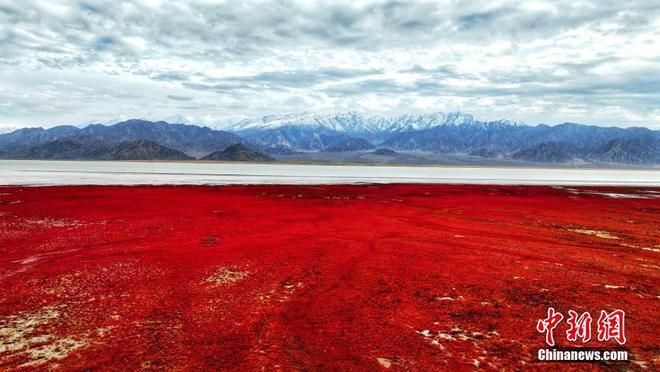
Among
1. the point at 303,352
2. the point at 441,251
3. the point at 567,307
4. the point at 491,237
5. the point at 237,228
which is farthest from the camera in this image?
the point at 237,228

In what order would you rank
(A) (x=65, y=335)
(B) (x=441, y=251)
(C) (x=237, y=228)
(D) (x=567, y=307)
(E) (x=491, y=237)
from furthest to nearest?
(C) (x=237, y=228) < (E) (x=491, y=237) < (B) (x=441, y=251) < (D) (x=567, y=307) < (A) (x=65, y=335)

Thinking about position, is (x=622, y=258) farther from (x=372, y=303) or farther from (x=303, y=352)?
(x=303, y=352)

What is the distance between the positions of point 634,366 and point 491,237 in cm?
1297

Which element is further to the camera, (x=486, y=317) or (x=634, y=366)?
(x=486, y=317)

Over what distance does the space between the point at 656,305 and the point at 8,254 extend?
65.8 ft

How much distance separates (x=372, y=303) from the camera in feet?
34.7

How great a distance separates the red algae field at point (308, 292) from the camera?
7750 mm

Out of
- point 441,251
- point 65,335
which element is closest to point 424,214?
point 441,251

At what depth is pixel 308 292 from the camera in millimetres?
11367

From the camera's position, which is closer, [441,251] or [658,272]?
[658,272]

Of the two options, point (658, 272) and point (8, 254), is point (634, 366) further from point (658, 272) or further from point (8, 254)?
point (8, 254)

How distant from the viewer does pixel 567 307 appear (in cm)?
1038

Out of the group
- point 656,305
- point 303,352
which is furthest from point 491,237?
point 303,352

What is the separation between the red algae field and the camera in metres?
7.75
